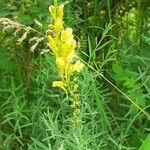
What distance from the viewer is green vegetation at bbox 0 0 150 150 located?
206cm

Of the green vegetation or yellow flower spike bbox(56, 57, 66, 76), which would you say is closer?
yellow flower spike bbox(56, 57, 66, 76)

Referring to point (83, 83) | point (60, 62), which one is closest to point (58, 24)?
point (60, 62)

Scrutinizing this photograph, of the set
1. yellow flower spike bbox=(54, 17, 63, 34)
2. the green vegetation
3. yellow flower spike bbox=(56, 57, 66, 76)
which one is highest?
yellow flower spike bbox=(54, 17, 63, 34)

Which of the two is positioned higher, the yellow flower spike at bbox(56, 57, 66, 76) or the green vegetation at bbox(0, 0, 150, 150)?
the yellow flower spike at bbox(56, 57, 66, 76)

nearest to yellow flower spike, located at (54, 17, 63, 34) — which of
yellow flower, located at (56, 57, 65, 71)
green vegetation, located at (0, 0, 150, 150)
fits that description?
yellow flower, located at (56, 57, 65, 71)

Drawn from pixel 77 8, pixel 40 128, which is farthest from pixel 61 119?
pixel 77 8

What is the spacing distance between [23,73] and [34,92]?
0.28 metres

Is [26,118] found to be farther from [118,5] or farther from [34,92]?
[118,5]

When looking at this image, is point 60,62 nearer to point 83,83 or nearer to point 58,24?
point 58,24

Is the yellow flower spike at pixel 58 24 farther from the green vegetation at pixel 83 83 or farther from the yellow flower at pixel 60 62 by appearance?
the green vegetation at pixel 83 83

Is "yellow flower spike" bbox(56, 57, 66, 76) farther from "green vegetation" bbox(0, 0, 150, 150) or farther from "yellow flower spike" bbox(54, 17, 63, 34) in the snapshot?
"green vegetation" bbox(0, 0, 150, 150)

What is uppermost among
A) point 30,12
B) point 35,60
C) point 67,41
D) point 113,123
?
point 67,41

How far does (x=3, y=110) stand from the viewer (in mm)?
2416

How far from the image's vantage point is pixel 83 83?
82.0 inches
